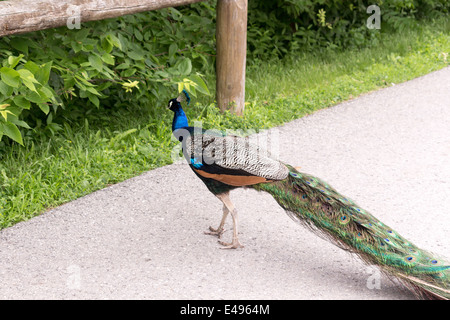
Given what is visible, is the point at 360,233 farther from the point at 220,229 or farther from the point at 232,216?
the point at 220,229

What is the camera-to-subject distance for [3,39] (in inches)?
195

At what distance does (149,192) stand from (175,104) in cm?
106

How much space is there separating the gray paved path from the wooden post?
2.19 ft

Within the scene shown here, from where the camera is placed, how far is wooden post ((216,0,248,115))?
5961 mm

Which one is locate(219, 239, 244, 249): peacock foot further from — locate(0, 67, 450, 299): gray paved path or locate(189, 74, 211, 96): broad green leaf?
locate(189, 74, 211, 96): broad green leaf

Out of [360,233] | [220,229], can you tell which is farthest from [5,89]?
[360,233]

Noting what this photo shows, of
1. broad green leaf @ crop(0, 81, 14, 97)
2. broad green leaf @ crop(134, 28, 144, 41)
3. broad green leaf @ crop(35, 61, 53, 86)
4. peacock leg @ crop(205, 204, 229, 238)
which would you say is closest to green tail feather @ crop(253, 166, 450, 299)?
peacock leg @ crop(205, 204, 229, 238)

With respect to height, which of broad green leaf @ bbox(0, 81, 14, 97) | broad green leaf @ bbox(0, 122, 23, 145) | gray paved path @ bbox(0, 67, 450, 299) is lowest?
gray paved path @ bbox(0, 67, 450, 299)

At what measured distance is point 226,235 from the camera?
14.7 feet

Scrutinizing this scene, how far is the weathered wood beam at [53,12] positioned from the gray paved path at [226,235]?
138 cm

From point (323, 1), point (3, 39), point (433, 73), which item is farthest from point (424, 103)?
point (3, 39)

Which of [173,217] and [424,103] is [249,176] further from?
[424,103]

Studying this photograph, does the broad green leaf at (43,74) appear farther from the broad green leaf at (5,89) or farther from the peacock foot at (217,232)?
the peacock foot at (217,232)

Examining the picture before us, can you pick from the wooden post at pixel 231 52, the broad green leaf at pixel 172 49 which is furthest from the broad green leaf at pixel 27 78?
the wooden post at pixel 231 52
